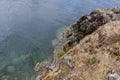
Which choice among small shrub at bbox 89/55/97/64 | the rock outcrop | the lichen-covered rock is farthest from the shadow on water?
small shrub at bbox 89/55/97/64

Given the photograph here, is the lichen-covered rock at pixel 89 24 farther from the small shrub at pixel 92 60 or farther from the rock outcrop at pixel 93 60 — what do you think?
the small shrub at pixel 92 60

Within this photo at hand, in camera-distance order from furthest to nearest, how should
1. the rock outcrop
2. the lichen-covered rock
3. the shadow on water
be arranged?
the shadow on water, the lichen-covered rock, the rock outcrop

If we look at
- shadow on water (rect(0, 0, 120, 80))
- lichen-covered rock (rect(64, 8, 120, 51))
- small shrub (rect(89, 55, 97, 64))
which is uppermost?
shadow on water (rect(0, 0, 120, 80))

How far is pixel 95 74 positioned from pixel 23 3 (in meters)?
38.0

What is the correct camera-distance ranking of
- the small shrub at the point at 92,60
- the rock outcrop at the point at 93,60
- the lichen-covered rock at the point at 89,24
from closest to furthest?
the rock outcrop at the point at 93,60, the small shrub at the point at 92,60, the lichen-covered rock at the point at 89,24

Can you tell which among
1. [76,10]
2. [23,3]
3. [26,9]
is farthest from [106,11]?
[23,3]

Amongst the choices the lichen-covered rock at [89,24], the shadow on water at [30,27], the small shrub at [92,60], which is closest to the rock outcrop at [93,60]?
the small shrub at [92,60]

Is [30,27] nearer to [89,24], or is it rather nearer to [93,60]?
[89,24]

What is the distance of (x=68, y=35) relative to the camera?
17.0 m

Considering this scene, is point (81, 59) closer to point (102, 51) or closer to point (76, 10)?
point (102, 51)

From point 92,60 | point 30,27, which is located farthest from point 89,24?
point 30,27

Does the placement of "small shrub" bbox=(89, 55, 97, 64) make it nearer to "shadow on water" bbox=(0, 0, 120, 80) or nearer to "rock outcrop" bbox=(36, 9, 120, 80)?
"rock outcrop" bbox=(36, 9, 120, 80)

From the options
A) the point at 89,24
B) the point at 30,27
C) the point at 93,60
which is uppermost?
the point at 30,27

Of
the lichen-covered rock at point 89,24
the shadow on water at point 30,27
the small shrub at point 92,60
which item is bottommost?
the small shrub at point 92,60
